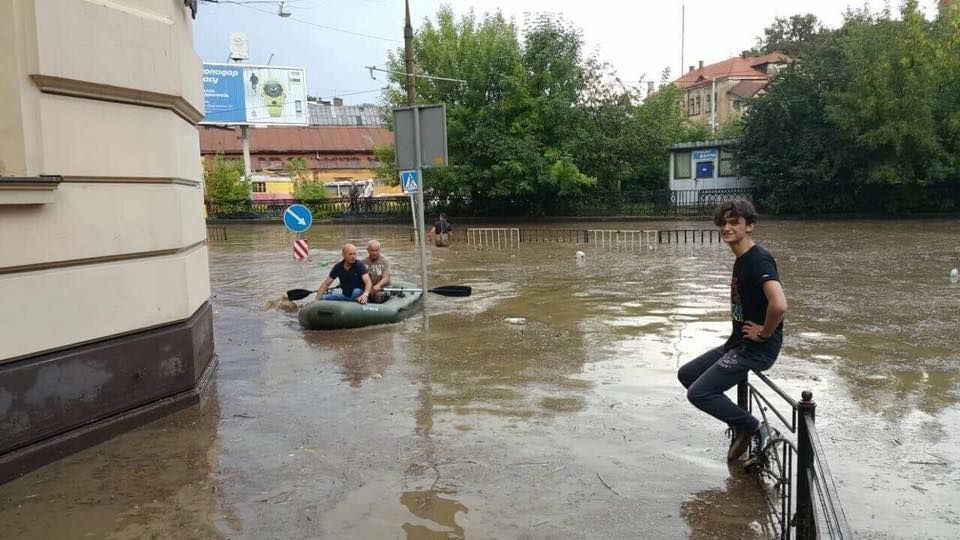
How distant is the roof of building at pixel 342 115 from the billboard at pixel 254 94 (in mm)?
29682

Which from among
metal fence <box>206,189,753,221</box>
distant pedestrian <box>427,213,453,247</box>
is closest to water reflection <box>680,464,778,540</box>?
distant pedestrian <box>427,213,453,247</box>

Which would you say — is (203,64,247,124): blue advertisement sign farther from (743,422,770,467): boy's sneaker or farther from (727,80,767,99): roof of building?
(727,80,767,99): roof of building

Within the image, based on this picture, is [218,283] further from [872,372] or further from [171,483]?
[872,372]

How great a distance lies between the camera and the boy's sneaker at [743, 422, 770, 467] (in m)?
4.58

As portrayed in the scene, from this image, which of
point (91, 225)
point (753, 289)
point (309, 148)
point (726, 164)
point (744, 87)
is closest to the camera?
point (753, 289)

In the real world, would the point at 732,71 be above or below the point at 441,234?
above

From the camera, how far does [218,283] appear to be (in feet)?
55.2

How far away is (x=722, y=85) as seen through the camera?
71.5 meters

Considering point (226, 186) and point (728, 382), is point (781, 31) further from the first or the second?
point (728, 382)

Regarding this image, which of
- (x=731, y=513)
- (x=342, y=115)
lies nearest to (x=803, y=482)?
(x=731, y=513)

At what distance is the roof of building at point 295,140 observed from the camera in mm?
68500

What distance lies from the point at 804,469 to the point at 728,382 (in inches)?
46.1

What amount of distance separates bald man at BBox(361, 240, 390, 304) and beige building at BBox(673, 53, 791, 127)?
61122mm

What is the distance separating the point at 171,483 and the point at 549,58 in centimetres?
3255
